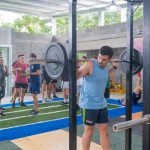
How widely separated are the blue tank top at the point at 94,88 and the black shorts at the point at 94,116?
40mm

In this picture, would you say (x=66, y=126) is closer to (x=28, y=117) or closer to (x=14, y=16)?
(x=28, y=117)

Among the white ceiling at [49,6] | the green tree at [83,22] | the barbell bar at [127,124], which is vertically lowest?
the barbell bar at [127,124]

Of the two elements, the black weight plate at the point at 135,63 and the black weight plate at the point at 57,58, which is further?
the black weight plate at the point at 135,63

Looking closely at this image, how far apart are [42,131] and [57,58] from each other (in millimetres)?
1994

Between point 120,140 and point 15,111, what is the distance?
2720 mm

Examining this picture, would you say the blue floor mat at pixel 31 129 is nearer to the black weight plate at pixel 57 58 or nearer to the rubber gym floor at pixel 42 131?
the rubber gym floor at pixel 42 131

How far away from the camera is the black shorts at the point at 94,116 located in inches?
92.3

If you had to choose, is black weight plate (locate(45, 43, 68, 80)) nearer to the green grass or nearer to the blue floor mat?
the blue floor mat

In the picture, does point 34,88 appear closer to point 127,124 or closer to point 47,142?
point 47,142

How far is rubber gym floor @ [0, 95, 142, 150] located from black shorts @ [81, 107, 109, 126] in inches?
30.3

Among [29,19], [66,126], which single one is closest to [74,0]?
[66,126]

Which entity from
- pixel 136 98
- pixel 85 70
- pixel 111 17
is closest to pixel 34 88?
pixel 85 70

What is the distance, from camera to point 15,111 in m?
5.29

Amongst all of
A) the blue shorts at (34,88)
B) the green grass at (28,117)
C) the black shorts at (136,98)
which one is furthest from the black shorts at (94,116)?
the black shorts at (136,98)
